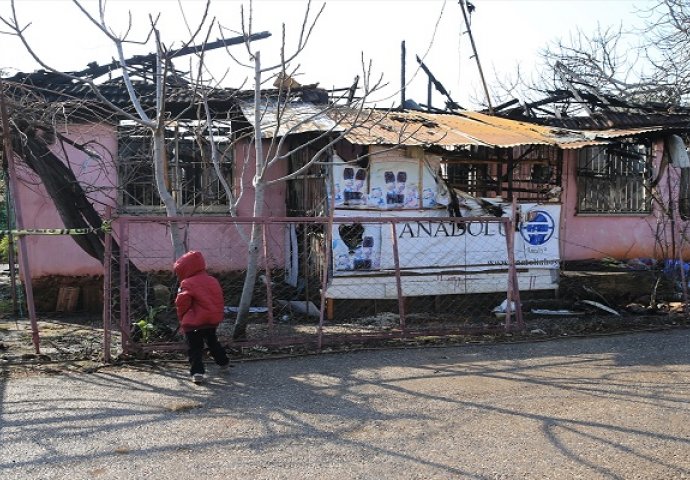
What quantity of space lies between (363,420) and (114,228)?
19.9ft

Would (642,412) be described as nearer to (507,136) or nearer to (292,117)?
(507,136)

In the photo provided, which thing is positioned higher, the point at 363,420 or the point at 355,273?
the point at 355,273

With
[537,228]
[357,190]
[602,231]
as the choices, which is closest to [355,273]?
[357,190]

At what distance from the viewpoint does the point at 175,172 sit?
10008 millimetres

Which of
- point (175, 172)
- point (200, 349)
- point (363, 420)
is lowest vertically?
point (363, 420)

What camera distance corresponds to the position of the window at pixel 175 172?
9.82m

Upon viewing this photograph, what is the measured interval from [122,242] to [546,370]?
14.2ft

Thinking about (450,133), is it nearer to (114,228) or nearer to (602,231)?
(602,231)

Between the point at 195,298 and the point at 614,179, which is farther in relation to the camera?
the point at 614,179

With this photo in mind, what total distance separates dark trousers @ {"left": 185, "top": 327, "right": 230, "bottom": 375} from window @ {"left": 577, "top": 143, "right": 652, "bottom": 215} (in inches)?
312

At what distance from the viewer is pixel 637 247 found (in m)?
12.0

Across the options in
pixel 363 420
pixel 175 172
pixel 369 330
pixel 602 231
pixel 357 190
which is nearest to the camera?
pixel 363 420

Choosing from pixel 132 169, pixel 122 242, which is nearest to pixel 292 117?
pixel 132 169

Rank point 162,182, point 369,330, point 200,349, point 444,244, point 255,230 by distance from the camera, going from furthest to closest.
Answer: point 444,244 < point 369,330 < point 255,230 < point 162,182 < point 200,349
